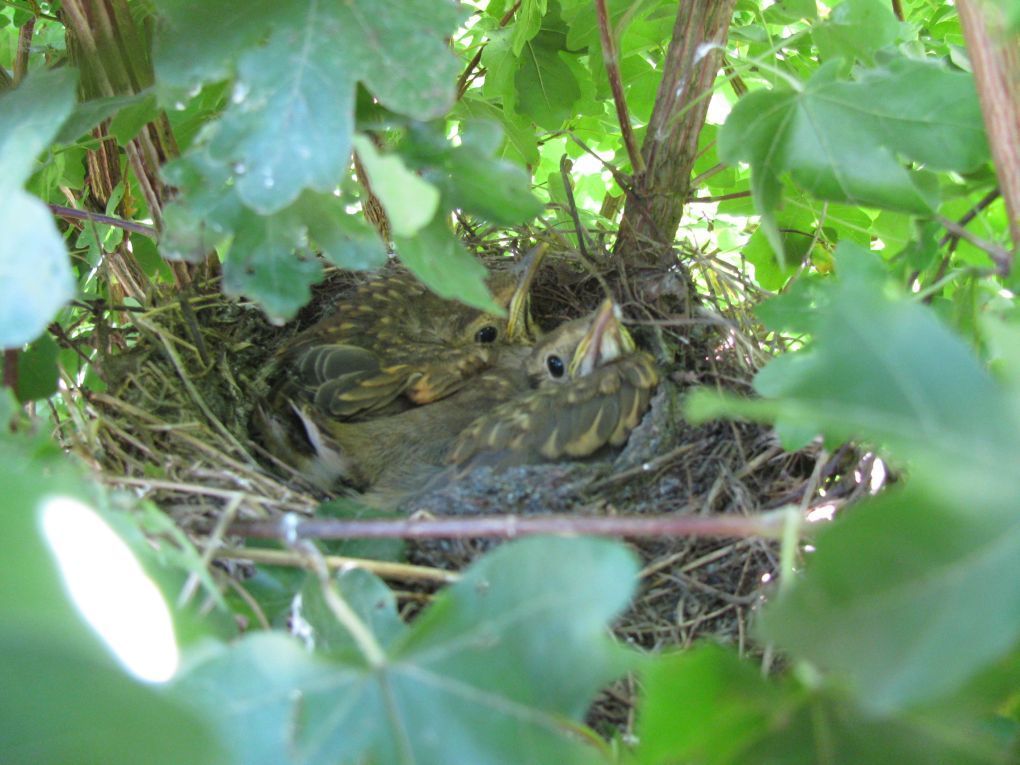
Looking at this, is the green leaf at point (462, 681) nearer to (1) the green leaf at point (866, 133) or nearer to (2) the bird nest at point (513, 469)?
(2) the bird nest at point (513, 469)

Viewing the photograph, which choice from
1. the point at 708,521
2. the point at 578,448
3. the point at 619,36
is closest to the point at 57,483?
the point at 708,521

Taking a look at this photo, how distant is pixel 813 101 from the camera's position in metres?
1.09

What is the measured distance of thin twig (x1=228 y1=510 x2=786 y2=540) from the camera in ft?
2.17

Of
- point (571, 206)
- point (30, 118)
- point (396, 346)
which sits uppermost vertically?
point (30, 118)

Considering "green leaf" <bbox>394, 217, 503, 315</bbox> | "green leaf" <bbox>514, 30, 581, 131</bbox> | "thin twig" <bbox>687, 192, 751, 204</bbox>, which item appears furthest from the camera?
"green leaf" <bbox>514, 30, 581, 131</bbox>

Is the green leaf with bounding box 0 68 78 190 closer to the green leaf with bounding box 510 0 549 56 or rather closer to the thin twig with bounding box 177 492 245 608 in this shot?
the thin twig with bounding box 177 492 245 608

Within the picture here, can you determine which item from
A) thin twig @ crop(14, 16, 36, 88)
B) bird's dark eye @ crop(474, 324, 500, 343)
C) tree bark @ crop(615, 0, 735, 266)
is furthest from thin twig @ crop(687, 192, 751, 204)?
thin twig @ crop(14, 16, 36, 88)

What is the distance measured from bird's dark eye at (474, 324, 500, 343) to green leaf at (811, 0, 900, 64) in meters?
1.08

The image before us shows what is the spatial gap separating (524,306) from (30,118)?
54.5 inches

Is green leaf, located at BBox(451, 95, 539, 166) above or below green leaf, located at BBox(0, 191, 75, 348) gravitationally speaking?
below

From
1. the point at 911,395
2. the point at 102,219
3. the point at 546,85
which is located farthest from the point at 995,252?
the point at 102,219

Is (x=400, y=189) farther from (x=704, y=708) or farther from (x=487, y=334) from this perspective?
(x=487, y=334)

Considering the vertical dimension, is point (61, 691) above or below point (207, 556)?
above

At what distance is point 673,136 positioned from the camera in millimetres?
1711
